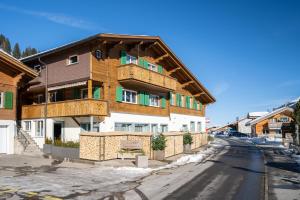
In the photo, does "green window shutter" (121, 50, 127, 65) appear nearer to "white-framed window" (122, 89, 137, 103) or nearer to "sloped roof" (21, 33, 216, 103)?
"sloped roof" (21, 33, 216, 103)

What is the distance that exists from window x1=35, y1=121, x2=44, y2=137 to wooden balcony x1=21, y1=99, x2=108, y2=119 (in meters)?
0.65

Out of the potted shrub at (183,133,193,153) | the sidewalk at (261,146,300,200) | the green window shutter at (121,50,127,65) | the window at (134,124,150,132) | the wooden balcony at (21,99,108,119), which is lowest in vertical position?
the sidewalk at (261,146,300,200)

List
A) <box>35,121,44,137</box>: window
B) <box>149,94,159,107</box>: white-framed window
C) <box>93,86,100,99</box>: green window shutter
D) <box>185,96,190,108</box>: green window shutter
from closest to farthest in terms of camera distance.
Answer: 1. <box>93,86,100,99</box>: green window shutter
2. <box>35,121,44,137</box>: window
3. <box>149,94,159,107</box>: white-framed window
4. <box>185,96,190,108</box>: green window shutter

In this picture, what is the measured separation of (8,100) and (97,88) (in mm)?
7260

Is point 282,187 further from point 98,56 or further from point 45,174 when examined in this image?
point 98,56

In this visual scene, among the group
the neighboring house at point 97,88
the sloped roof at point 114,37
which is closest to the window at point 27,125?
the neighboring house at point 97,88

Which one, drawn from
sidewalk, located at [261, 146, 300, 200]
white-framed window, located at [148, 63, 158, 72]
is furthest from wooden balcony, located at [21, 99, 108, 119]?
sidewalk, located at [261, 146, 300, 200]

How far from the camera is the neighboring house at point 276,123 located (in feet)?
229

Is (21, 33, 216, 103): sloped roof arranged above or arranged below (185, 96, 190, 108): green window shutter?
above

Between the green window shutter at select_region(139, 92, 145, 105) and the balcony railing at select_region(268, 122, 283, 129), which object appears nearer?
the green window shutter at select_region(139, 92, 145, 105)

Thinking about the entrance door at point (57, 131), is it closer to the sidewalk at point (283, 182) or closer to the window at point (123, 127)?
the window at point (123, 127)

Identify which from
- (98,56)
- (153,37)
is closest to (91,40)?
(98,56)

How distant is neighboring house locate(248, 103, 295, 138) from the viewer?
69812mm

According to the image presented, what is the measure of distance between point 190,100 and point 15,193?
1349 inches
